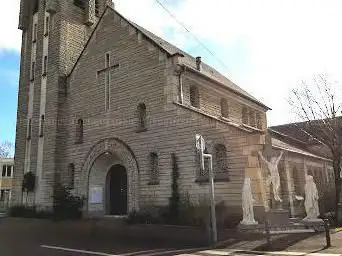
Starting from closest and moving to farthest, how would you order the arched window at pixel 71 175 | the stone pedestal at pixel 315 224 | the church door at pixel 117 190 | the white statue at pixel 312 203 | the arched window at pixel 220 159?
1. the stone pedestal at pixel 315 224
2. the white statue at pixel 312 203
3. the arched window at pixel 220 159
4. the church door at pixel 117 190
5. the arched window at pixel 71 175

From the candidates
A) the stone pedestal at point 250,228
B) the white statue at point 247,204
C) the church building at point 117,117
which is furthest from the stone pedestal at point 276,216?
the stone pedestal at point 250,228

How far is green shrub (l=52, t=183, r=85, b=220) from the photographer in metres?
21.7

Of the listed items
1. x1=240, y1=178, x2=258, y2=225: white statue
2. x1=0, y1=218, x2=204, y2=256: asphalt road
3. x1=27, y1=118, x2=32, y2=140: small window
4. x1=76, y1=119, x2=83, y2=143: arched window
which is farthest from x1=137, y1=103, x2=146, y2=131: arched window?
x1=27, y1=118, x2=32, y2=140: small window

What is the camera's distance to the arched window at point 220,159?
56.2 ft

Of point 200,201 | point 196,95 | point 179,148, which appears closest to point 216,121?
point 179,148

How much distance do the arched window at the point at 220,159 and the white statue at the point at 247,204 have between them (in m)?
2.27

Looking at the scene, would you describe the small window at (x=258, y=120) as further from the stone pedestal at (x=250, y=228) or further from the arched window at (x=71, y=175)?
the stone pedestal at (x=250, y=228)

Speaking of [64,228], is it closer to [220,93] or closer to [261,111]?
[220,93]

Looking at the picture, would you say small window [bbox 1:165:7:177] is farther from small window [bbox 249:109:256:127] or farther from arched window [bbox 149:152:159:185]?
arched window [bbox 149:152:159:185]

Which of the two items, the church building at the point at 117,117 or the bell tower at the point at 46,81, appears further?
the bell tower at the point at 46,81

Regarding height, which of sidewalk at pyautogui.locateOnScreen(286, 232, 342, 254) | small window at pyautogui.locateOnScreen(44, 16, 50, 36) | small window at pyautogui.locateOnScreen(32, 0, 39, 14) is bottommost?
sidewalk at pyautogui.locateOnScreen(286, 232, 342, 254)

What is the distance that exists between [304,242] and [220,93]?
44.2 feet

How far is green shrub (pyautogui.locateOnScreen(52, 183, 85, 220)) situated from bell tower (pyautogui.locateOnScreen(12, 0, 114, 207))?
67.2 inches

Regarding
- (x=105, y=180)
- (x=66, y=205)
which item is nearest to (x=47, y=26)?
(x=105, y=180)
